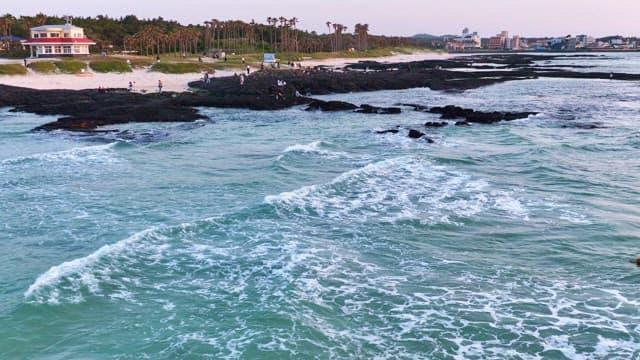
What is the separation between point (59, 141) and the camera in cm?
2922

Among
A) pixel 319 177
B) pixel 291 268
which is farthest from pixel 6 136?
pixel 291 268

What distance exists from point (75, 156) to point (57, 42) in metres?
54.0

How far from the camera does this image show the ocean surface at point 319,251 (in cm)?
1022

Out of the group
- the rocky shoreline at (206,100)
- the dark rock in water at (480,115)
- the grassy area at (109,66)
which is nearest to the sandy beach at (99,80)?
the grassy area at (109,66)

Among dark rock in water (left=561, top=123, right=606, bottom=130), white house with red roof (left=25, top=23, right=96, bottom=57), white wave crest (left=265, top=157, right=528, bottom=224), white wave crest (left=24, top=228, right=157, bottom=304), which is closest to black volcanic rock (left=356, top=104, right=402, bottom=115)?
dark rock in water (left=561, top=123, right=606, bottom=130)

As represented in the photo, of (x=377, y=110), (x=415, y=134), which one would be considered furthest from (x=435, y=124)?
(x=377, y=110)

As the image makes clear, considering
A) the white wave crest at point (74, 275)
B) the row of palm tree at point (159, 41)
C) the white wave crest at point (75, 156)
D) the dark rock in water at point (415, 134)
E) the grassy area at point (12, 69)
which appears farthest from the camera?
the row of palm tree at point (159, 41)

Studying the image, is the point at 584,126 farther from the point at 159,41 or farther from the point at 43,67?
the point at 159,41

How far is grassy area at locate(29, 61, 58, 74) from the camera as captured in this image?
57.9m

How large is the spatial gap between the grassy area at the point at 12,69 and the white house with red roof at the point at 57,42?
14.5 meters

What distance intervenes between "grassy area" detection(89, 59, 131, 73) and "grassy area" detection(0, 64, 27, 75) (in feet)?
24.6

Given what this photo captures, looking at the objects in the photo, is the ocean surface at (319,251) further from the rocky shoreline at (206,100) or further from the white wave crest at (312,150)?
the rocky shoreline at (206,100)

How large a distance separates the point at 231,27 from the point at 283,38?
12132 millimetres

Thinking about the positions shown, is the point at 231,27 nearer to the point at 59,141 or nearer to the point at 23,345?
the point at 59,141
